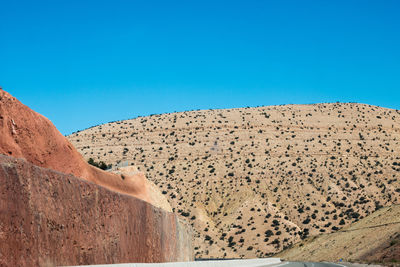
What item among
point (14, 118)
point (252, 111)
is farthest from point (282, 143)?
point (14, 118)

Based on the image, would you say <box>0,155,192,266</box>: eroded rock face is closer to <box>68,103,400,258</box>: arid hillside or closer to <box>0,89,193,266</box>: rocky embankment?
<box>0,89,193,266</box>: rocky embankment

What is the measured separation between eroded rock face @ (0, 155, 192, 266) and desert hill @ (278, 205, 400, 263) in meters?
31.5

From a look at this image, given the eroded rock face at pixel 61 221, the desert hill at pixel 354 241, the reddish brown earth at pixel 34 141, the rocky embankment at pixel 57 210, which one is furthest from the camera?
the desert hill at pixel 354 241

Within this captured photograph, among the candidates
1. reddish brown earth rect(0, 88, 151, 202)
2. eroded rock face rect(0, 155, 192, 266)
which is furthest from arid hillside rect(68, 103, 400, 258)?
eroded rock face rect(0, 155, 192, 266)

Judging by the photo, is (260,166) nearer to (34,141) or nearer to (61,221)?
(34,141)

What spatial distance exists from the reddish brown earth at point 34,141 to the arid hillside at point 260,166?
44.2m

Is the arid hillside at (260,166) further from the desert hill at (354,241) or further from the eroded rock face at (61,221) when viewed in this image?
the eroded rock face at (61,221)

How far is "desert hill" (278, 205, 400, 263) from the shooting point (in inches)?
2048

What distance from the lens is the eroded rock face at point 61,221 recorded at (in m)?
11.6

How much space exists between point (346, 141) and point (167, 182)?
3256 cm

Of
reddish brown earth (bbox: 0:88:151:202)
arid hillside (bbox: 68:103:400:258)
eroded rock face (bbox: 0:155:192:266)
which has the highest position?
arid hillside (bbox: 68:103:400:258)

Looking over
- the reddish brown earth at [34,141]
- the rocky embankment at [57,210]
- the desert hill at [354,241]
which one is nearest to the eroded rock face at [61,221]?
the rocky embankment at [57,210]

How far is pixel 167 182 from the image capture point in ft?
253

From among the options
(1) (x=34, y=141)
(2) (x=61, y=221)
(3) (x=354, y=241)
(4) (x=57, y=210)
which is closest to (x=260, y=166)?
(3) (x=354, y=241)
